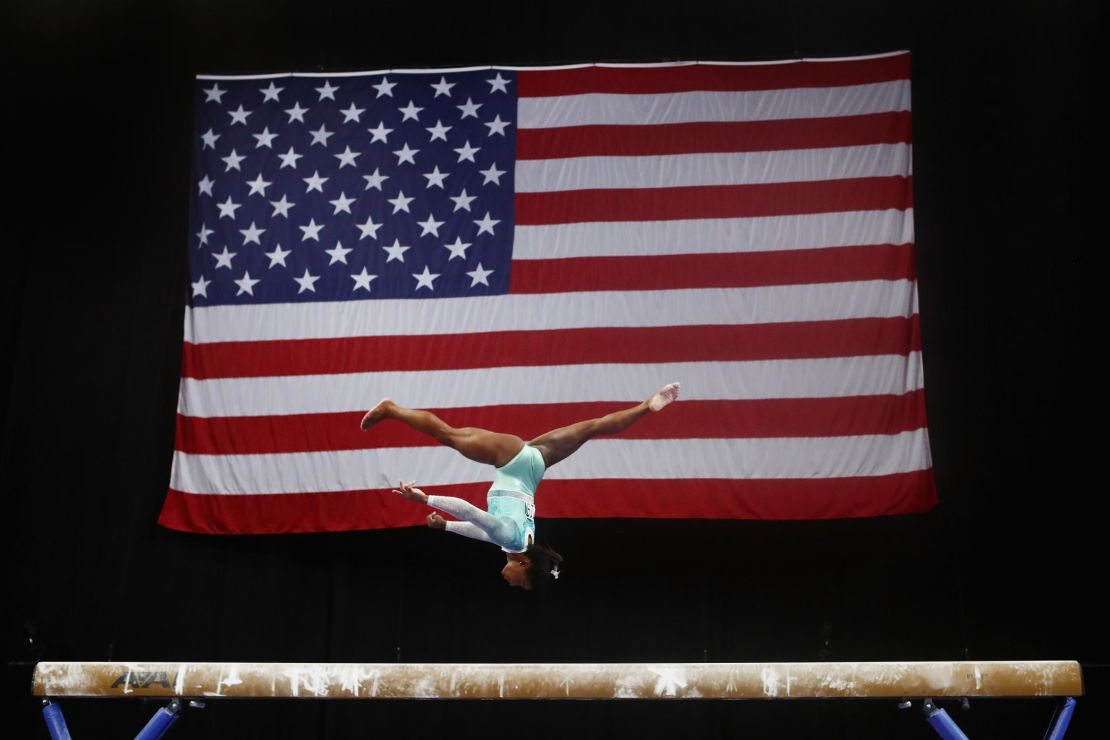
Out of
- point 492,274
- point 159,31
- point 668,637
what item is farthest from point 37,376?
point 668,637

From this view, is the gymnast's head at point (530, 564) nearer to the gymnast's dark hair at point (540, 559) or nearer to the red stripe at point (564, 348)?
the gymnast's dark hair at point (540, 559)

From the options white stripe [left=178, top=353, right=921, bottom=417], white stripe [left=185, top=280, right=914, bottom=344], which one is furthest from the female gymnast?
white stripe [left=185, top=280, right=914, bottom=344]

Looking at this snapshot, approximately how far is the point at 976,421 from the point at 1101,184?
6.93 ft

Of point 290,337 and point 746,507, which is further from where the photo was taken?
point 290,337

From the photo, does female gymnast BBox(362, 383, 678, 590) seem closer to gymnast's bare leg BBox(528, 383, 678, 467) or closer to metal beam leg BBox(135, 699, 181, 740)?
gymnast's bare leg BBox(528, 383, 678, 467)

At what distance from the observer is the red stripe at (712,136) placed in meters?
7.78

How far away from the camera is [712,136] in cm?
788

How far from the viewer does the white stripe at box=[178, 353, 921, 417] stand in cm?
734

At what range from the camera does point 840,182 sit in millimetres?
7691

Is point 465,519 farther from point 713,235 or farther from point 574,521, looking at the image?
point 713,235

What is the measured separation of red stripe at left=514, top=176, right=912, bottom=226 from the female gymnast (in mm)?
2031

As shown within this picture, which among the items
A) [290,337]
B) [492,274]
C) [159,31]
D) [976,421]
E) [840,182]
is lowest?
[976,421]

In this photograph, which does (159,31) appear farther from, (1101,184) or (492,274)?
(1101,184)

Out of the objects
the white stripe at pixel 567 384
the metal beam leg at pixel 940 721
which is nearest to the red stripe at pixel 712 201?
the white stripe at pixel 567 384
